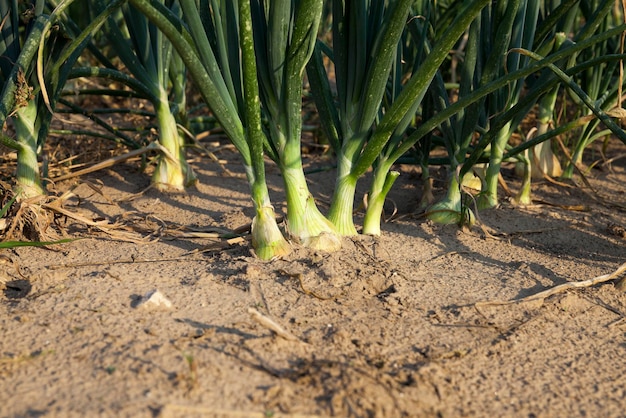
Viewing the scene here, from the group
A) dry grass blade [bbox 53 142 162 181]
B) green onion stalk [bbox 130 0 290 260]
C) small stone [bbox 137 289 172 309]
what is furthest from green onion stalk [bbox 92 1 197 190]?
small stone [bbox 137 289 172 309]

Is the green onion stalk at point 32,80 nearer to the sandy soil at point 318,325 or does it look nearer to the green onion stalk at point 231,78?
the sandy soil at point 318,325

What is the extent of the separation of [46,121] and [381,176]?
3.23ft

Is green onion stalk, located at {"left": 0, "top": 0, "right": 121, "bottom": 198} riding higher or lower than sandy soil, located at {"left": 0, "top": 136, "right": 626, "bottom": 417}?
higher

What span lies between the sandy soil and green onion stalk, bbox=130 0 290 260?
0.36 ft

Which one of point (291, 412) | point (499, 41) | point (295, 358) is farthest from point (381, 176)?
point (291, 412)

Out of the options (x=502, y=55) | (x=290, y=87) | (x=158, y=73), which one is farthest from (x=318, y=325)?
(x=158, y=73)

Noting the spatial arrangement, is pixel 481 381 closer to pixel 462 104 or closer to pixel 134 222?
pixel 462 104

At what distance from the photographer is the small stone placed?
5.29ft

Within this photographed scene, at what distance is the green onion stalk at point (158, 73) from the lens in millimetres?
2422

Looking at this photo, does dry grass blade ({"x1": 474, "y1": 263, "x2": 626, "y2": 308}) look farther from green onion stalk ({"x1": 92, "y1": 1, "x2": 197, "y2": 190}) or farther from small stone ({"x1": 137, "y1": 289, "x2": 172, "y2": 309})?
green onion stalk ({"x1": 92, "y1": 1, "x2": 197, "y2": 190})

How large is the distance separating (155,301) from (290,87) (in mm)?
584

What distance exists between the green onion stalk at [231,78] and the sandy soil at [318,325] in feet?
0.36

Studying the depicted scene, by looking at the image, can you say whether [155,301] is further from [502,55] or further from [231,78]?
[502,55]

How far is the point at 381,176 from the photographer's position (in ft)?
6.68
